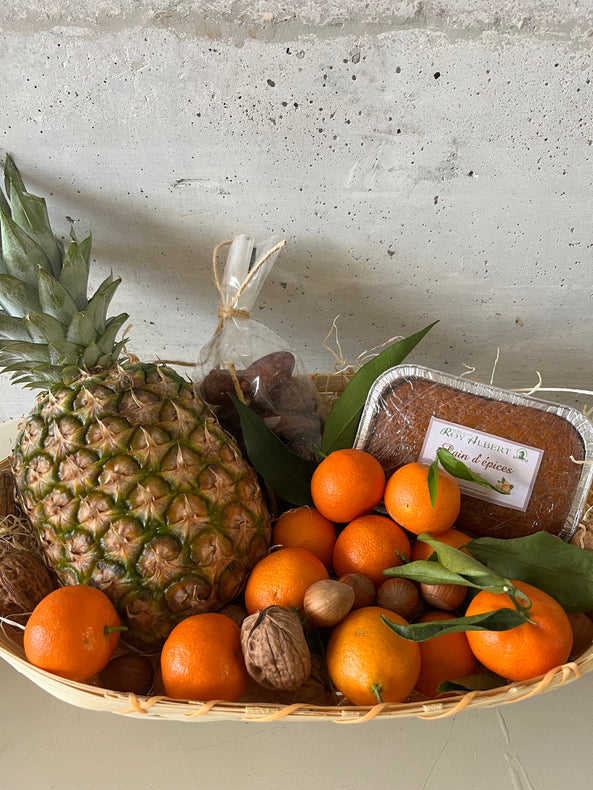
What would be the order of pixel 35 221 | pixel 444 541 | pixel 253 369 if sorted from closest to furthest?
pixel 444 541, pixel 35 221, pixel 253 369

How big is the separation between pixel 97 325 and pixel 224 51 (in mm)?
547

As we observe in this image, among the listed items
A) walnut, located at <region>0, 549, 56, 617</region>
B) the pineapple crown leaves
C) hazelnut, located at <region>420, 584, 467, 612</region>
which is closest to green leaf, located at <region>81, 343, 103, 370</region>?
the pineapple crown leaves

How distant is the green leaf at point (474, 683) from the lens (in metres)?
0.78

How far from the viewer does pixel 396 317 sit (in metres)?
1.34

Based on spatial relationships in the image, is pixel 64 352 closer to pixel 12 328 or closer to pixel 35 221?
pixel 12 328

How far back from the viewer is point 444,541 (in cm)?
94

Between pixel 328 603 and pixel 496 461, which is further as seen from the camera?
pixel 496 461

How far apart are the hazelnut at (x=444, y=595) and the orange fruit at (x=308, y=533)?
18 cm

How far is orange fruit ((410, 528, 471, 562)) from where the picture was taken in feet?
3.09

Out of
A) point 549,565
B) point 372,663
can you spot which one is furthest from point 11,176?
point 549,565

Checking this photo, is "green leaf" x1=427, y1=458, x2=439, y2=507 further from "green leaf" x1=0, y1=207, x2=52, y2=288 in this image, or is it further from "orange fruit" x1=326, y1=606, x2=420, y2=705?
"green leaf" x1=0, y1=207, x2=52, y2=288

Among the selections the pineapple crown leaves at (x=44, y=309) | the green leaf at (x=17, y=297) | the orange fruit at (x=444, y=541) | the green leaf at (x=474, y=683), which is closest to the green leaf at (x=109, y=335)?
the pineapple crown leaves at (x=44, y=309)

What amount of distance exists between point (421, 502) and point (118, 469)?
47cm

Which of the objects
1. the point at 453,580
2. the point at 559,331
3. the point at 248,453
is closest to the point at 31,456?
the point at 248,453
